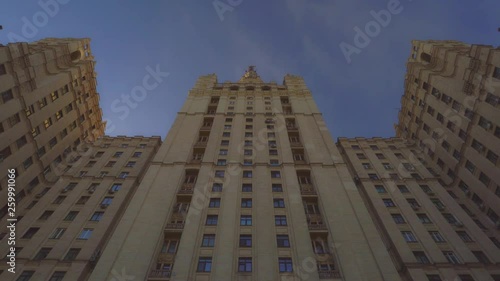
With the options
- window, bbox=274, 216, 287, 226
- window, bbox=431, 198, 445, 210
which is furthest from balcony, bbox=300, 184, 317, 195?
window, bbox=431, 198, 445, 210

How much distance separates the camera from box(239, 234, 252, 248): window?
2842 centimetres

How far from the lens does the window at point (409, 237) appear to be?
3183cm

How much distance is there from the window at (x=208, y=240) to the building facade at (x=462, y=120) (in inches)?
1049

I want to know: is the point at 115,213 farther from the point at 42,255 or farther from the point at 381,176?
the point at 381,176

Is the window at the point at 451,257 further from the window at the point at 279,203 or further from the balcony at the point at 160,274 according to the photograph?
the balcony at the point at 160,274

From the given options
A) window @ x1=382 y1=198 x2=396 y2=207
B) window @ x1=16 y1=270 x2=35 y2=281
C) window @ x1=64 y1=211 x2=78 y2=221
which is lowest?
window @ x1=16 y1=270 x2=35 y2=281

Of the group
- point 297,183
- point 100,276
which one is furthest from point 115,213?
point 297,183

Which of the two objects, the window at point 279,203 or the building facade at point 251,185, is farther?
the window at point 279,203

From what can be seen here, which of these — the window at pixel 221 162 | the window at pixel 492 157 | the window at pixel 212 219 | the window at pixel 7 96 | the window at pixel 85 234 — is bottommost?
the window at pixel 85 234

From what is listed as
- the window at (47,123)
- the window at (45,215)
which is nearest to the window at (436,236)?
the window at (45,215)

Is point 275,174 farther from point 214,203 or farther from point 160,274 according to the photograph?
point 160,274

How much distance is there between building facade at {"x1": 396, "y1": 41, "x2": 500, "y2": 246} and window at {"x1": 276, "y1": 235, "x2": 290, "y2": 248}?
20.9m

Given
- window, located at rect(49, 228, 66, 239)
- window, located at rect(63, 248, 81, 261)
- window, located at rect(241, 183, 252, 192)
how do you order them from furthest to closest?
window, located at rect(241, 183, 252, 192) → window, located at rect(49, 228, 66, 239) → window, located at rect(63, 248, 81, 261)

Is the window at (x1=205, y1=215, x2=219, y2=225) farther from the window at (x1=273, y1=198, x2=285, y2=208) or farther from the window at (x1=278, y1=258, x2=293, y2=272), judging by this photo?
the window at (x1=278, y1=258, x2=293, y2=272)
